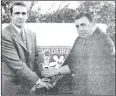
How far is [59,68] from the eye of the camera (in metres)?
10.7

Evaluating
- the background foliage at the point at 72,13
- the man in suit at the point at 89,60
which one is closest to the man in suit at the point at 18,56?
the background foliage at the point at 72,13

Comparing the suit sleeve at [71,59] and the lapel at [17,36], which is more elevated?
the lapel at [17,36]

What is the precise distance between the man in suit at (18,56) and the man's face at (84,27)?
Answer: 721mm

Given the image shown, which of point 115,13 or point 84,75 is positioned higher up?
point 115,13

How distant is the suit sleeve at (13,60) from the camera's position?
10648 millimetres

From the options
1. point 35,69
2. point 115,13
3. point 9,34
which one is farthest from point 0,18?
point 115,13

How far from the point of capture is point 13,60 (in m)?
10.7

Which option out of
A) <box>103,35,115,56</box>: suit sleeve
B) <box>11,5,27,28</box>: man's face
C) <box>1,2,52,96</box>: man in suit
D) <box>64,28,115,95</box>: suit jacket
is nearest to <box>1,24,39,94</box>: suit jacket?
<box>1,2,52,96</box>: man in suit

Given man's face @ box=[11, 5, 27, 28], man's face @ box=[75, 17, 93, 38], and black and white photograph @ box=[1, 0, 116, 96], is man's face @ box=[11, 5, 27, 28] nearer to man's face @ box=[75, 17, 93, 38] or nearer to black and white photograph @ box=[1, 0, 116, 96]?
black and white photograph @ box=[1, 0, 116, 96]

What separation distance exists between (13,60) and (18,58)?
84 mm

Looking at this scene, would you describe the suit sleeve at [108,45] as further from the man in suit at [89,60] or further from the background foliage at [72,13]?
the background foliage at [72,13]

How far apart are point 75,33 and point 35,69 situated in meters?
0.84

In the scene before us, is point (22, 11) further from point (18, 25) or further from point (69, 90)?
point (69, 90)

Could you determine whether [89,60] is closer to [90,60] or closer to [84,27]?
[90,60]
